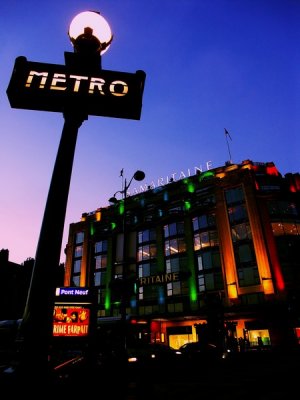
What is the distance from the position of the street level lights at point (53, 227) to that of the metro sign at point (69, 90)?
74mm

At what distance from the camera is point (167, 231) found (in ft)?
182

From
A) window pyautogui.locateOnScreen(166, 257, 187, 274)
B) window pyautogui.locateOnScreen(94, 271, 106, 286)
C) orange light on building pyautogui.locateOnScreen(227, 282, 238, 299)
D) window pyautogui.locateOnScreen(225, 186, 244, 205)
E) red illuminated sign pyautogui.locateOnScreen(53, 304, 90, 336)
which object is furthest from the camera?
window pyautogui.locateOnScreen(94, 271, 106, 286)

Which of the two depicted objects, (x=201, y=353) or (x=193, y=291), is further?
(x=193, y=291)

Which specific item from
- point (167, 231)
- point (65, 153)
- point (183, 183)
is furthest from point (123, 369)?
point (183, 183)

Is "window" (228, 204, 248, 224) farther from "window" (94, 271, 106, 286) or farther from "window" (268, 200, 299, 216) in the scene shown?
"window" (94, 271, 106, 286)

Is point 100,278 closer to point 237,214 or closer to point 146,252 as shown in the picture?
point 146,252

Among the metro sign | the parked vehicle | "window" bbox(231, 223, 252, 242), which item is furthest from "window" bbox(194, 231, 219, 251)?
the metro sign

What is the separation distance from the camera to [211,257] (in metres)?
48.5

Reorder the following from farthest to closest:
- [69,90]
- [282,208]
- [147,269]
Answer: [147,269], [282,208], [69,90]

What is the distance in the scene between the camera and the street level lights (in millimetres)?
2795

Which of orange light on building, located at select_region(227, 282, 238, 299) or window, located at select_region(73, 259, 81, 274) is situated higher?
window, located at select_region(73, 259, 81, 274)

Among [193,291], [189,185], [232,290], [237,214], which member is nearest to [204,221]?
[237,214]

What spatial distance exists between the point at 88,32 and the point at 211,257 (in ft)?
153

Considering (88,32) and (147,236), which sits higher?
(147,236)
